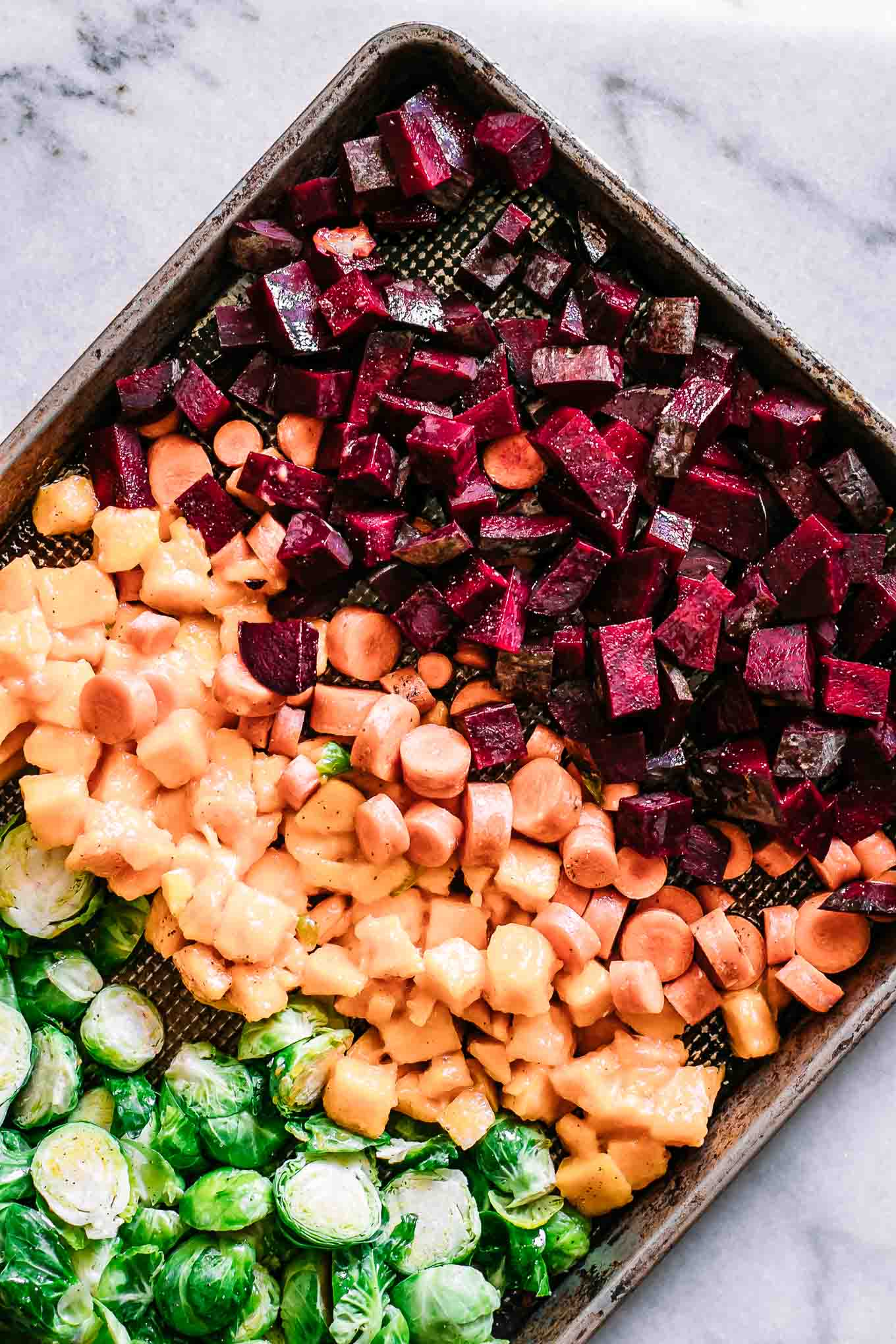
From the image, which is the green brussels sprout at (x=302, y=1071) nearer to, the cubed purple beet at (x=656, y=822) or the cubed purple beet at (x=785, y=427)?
the cubed purple beet at (x=656, y=822)

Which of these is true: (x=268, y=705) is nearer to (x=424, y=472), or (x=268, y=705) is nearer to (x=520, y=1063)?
(x=424, y=472)

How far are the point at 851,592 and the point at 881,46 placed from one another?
1.46 meters

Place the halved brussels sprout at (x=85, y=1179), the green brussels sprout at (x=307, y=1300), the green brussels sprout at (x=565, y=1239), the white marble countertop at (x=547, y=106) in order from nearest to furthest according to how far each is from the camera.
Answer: the halved brussels sprout at (x=85, y=1179)
the green brussels sprout at (x=307, y=1300)
the green brussels sprout at (x=565, y=1239)
the white marble countertop at (x=547, y=106)

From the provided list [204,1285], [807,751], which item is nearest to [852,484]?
[807,751]

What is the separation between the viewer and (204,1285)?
244 centimetres

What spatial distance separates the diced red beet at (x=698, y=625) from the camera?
2.55 m

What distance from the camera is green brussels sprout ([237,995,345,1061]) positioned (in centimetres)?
258

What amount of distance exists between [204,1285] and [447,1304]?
493 millimetres

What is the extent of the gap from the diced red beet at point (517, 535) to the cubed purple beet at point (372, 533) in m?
0.19

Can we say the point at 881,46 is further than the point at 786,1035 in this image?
Yes

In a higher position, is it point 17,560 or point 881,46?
point 881,46

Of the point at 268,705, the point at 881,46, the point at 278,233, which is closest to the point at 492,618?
the point at 268,705

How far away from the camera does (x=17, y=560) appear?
8.64ft

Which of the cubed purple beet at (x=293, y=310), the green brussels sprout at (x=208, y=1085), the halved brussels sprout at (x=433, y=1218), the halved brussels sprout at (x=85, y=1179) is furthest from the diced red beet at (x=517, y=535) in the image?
the halved brussels sprout at (x=85, y=1179)
